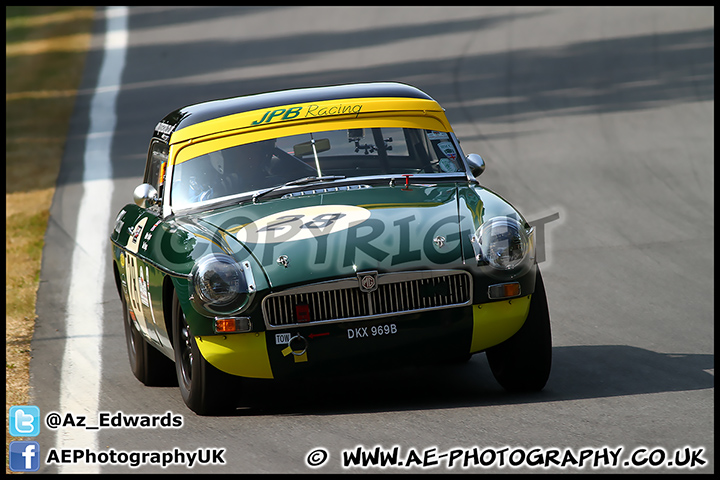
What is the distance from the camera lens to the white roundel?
6.14 meters

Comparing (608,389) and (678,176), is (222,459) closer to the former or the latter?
(608,389)

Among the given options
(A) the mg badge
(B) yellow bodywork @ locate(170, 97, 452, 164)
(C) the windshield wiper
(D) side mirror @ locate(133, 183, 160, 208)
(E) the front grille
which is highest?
(B) yellow bodywork @ locate(170, 97, 452, 164)

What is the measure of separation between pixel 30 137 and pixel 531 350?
12.3 metres

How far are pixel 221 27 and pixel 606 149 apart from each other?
13099mm

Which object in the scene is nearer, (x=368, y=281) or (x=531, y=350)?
(x=368, y=281)

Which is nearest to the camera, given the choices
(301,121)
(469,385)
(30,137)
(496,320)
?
(496,320)

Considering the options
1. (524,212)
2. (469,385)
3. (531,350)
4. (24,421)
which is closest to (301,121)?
(469,385)

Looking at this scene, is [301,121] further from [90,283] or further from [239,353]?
[90,283]

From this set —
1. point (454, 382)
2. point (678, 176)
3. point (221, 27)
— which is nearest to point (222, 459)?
point (454, 382)

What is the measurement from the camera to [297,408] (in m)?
6.36

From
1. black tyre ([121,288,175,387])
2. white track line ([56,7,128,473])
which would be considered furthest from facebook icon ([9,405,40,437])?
black tyre ([121,288,175,387])

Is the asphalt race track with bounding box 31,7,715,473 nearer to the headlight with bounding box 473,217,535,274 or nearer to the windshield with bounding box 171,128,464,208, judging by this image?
the headlight with bounding box 473,217,535,274

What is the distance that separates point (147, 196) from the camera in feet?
24.1

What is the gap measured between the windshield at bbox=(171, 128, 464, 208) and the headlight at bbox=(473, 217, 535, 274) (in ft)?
4.10
